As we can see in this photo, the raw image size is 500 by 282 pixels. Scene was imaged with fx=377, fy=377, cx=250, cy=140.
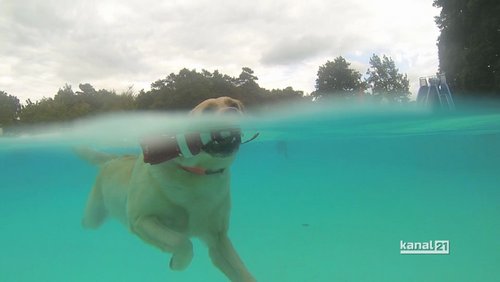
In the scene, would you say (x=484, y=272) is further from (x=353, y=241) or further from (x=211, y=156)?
(x=211, y=156)

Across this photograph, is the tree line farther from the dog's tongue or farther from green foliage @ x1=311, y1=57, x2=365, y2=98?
the dog's tongue

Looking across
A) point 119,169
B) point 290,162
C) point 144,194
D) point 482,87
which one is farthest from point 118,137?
point 290,162

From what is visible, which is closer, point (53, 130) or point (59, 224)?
point (53, 130)

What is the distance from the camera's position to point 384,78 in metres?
4.15

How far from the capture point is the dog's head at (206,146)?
259cm

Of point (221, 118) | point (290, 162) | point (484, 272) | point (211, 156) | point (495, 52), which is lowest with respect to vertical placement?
point (484, 272)

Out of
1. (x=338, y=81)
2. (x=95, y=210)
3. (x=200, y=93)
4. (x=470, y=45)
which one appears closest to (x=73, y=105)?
(x=95, y=210)

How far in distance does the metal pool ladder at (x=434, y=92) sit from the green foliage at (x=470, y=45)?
0.31ft

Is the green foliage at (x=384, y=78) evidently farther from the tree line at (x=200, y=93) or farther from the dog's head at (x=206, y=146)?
the dog's head at (x=206, y=146)

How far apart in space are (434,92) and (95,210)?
405 cm

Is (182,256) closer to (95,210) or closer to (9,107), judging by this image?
(95,210)

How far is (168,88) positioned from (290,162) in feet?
19.3

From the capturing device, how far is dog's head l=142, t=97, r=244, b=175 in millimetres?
2590

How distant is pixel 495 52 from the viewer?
4391 mm
